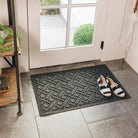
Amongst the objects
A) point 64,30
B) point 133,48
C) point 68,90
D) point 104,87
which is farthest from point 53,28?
point 133,48

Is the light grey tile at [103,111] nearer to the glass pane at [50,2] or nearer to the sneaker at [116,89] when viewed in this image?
the sneaker at [116,89]

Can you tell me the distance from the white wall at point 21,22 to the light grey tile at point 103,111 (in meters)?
0.86

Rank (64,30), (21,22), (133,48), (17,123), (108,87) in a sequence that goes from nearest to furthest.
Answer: (17,123) → (21,22) → (108,87) → (64,30) → (133,48)

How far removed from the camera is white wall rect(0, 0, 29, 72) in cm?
223

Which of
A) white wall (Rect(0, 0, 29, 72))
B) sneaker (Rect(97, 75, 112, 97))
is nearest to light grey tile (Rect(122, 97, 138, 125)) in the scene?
sneaker (Rect(97, 75, 112, 97))

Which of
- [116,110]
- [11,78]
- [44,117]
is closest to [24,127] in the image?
[44,117]

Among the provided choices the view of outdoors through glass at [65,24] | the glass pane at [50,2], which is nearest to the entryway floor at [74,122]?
the view of outdoors through glass at [65,24]

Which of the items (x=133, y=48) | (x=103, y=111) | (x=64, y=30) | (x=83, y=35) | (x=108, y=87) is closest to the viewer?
(x=103, y=111)

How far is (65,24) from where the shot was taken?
254 cm

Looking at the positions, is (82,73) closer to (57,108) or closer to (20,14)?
(57,108)

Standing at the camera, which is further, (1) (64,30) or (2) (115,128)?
(1) (64,30)

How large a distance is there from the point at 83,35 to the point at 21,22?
72 cm

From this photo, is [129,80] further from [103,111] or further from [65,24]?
[65,24]

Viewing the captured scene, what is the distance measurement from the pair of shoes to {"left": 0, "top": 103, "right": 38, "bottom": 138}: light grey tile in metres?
0.74
